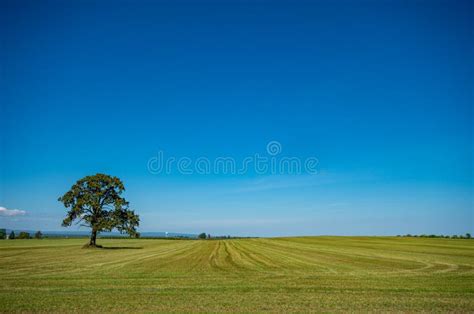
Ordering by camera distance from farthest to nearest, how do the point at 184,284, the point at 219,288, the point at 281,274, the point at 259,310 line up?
the point at 281,274 → the point at 184,284 → the point at 219,288 → the point at 259,310

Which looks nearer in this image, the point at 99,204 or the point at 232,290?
the point at 232,290

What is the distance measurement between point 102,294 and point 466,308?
13.9m

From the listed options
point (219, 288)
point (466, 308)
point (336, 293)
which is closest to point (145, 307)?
point (219, 288)

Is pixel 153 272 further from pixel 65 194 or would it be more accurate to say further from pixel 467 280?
pixel 65 194

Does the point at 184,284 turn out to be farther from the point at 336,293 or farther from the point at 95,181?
the point at 95,181

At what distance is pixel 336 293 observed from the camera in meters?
14.7

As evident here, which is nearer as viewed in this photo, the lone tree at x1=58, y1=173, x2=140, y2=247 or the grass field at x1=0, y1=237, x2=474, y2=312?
the grass field at x1=0, y1=237, x2=474, y2=312

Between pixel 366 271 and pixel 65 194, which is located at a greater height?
pixel 65 194

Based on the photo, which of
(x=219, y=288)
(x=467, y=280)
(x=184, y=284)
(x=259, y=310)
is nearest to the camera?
(x=259, y=310)

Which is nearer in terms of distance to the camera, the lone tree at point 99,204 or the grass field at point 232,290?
the grass field at point 232,290

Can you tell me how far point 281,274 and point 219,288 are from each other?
6.25m

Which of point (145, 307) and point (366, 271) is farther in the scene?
point (366, 271)

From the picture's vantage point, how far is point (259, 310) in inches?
460

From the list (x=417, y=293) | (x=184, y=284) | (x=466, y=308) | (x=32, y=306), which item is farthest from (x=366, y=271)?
(x=32, y=306)
